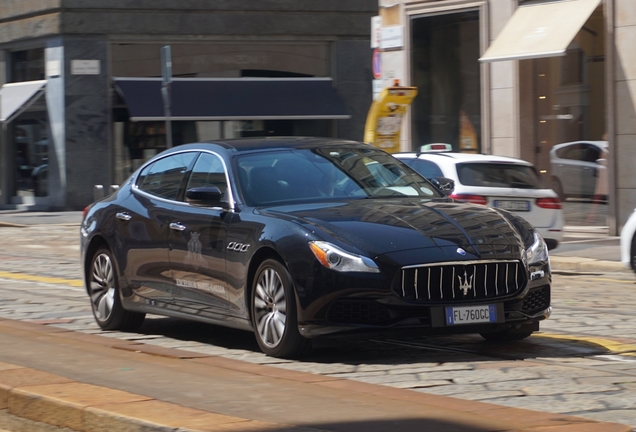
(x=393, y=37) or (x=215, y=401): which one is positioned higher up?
(x=393, y=37)

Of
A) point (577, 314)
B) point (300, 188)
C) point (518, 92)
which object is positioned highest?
point (518, 92)

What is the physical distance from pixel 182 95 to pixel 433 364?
24.5m

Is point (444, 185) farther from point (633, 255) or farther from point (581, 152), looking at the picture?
point (581, 152)

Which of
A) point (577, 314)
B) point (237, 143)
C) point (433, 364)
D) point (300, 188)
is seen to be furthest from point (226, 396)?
point (577, 314)

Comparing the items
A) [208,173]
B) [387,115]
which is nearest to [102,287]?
[208,173]

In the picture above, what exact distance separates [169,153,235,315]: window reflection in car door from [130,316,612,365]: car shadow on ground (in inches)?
15.1

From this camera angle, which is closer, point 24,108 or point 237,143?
point 237,143

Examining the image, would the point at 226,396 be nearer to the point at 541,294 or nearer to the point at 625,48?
the point at 541,294

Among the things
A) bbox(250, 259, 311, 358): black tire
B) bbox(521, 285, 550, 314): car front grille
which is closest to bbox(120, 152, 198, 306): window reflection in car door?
bbox(250, 259, 311, 358): black tire

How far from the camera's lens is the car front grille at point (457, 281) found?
7.25 m

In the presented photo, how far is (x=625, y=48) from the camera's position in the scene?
63.8 ft

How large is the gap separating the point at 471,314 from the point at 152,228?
2.69 m

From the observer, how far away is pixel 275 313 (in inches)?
301

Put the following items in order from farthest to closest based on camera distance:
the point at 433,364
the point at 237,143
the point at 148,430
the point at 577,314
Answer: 1. the point at 577,314
2. the point at 237,143
3. the point at 433,364
4. the point at 148,430
